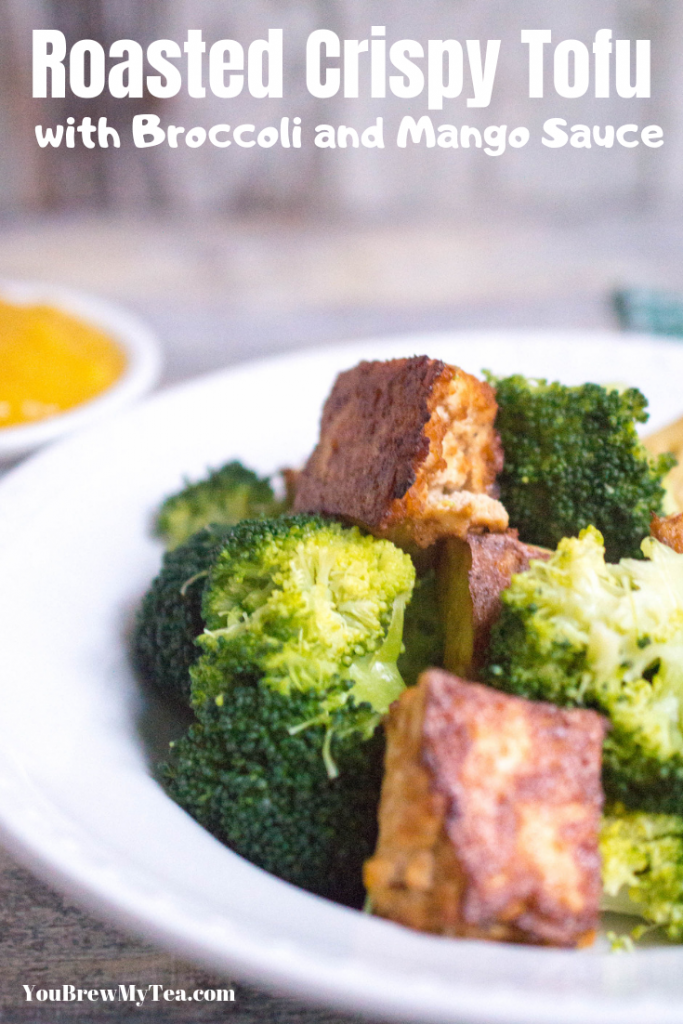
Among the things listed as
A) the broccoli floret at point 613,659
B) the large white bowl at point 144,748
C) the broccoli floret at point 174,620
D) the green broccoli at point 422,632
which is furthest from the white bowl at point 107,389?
the broccoli floret at point 613,659

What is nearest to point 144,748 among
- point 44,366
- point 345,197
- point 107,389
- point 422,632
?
point 422,632

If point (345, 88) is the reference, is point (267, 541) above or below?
below

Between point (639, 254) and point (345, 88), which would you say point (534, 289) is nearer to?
point (639, 254)

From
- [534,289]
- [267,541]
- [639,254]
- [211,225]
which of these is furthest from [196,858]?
[211,225]

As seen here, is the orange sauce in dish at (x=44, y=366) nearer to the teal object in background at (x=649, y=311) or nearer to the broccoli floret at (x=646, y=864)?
the teal object in background at (x=649, y=311)

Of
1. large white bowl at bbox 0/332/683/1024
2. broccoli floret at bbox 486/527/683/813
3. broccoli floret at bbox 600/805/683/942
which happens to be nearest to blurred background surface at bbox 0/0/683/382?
large white bowl at bbox 0/332/683/1024

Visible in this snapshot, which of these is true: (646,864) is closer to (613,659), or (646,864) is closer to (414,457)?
(613,659)
